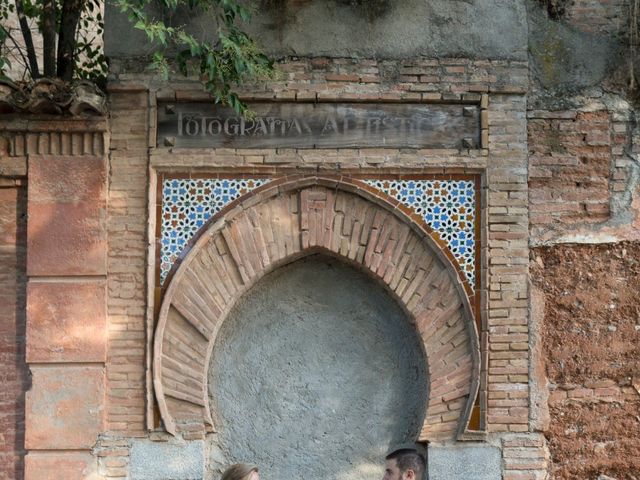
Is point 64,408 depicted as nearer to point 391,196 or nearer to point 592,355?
point 391,196

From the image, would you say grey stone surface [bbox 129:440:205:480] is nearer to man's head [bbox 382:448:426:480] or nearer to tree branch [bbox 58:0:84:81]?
man's head [bbox 382:448:426:480]

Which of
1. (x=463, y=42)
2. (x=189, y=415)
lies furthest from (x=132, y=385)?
(x=463, y=42)

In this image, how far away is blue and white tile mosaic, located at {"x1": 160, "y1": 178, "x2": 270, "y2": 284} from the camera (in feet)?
20.6

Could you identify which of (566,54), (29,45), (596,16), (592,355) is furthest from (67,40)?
(592,355)

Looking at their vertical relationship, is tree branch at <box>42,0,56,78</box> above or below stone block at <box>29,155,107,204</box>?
above

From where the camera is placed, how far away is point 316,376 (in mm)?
6477

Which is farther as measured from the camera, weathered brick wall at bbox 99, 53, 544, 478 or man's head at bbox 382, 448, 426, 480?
weathered brick wall at bbox 99, 53, 544, 478

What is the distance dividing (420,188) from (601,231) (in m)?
1.13

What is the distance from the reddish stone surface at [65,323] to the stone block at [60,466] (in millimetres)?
548

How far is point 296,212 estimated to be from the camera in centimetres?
636

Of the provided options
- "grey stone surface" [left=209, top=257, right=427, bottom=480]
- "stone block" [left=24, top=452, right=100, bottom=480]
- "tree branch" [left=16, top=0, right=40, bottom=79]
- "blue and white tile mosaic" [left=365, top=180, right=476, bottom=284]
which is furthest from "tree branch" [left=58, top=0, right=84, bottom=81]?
"stone block" [left=24, top=452, right=100, bottom=480]

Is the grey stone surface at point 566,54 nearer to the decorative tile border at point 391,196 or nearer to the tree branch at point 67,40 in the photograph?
the decorative tile border at point 391,196

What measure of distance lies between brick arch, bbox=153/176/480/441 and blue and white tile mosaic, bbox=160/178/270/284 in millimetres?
65

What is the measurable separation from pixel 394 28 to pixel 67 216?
226 cm
